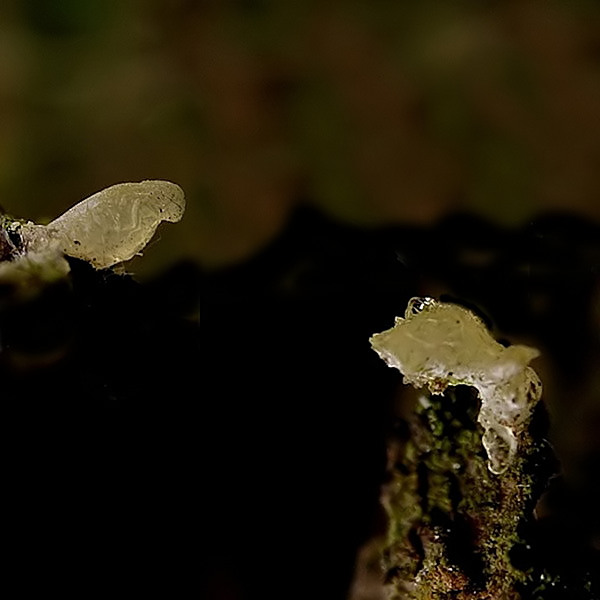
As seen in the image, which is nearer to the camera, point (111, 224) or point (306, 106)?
point (111, 224)

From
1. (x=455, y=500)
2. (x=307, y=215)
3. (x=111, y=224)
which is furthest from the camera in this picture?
(x=307, y=215)

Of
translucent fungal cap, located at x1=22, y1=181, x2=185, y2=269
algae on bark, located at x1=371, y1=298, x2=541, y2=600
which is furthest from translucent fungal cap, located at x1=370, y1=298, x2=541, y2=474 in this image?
translucent fungal cap, located at x1=22, y1=181, x2=185, y2=269

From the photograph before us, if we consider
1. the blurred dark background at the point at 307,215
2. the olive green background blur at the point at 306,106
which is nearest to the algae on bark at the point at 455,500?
the blurred dark background at the point at 307,215

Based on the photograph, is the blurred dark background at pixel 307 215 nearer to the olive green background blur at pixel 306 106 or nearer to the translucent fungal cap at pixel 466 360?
the olive green background blur at pixel 306 106

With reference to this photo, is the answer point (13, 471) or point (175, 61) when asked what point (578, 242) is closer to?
point (175, 61)

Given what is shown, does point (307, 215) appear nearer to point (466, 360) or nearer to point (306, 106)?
point (306, 106)

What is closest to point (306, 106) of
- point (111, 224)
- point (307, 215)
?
point (307, 215)

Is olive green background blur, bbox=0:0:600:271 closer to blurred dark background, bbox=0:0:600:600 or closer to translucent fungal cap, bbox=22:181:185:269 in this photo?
blurred dark background, bbox=0:0:600:600
